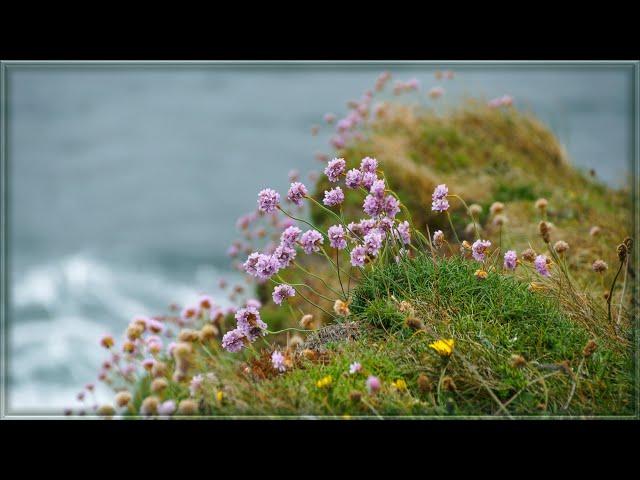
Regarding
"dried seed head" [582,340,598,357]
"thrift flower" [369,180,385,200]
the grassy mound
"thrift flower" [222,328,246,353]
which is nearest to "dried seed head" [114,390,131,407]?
the grassy mound

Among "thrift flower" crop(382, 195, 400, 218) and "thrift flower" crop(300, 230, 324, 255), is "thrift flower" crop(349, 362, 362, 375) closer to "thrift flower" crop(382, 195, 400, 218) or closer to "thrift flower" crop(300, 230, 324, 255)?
"thrift flower" crop(300, 230, 324, 255)

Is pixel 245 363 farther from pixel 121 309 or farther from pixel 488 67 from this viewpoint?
pixel 488 67

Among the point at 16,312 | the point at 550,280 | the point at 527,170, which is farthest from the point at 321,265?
the point at 16,312

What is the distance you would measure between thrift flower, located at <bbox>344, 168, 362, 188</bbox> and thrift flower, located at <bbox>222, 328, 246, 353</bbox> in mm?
801

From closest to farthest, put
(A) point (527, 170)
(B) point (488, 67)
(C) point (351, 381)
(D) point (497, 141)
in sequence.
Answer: (C) point (351, 381) < (B) point (488, 67) < (A) point (527, 170) < (D) point (497, 141)

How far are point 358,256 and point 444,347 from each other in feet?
1.86

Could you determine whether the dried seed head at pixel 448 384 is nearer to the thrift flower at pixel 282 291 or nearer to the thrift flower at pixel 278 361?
the thrift flower at pixel 278 361

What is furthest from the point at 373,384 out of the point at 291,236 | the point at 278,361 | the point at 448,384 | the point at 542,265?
the point at 542,265

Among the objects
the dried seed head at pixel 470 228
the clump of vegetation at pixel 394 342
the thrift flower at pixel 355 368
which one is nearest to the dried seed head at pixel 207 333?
the clump of vegetation at pixel 394 342

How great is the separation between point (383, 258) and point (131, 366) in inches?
50.0

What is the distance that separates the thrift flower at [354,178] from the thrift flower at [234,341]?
80cm

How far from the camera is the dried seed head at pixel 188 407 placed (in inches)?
111

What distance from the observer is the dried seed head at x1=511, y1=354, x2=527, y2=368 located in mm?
2797

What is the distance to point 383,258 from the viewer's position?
3512 millimetres
